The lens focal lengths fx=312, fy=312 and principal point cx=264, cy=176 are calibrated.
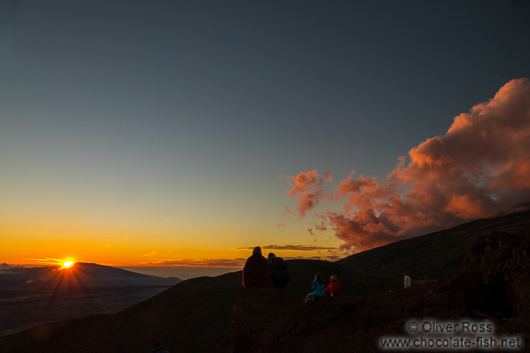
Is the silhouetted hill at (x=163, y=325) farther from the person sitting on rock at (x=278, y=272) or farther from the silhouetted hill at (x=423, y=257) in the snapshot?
the silhouetted hill at (x=423, y=257)

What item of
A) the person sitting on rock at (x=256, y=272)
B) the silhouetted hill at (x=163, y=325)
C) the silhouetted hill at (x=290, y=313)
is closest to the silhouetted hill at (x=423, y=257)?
the silhouetted hill at (x=163, y=325)

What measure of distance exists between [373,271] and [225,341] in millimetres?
111507

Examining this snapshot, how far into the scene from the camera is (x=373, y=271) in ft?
382

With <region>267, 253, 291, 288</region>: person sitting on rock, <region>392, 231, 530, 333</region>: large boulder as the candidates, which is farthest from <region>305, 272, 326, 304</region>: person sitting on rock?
<region>392, 231, 530, 333</region>: large boulder

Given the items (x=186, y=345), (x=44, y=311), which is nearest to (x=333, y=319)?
(x=186, y=345)

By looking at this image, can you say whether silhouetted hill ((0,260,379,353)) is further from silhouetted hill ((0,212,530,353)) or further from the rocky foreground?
the rocky foreground

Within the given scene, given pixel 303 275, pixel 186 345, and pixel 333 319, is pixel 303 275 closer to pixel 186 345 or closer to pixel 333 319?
pixel 186 345

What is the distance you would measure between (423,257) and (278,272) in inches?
4468

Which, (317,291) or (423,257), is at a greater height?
(317,291)

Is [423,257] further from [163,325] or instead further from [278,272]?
[278,272]

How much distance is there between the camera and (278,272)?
54.1ft

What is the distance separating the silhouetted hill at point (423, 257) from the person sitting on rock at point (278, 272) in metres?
72.9

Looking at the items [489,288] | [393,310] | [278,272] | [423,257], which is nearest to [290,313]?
[278,272]

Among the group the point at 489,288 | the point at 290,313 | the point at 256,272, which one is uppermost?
the point at 489,288
